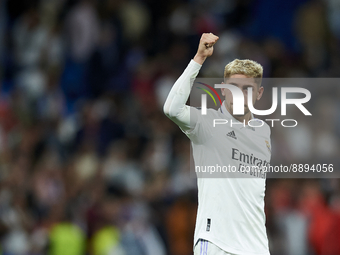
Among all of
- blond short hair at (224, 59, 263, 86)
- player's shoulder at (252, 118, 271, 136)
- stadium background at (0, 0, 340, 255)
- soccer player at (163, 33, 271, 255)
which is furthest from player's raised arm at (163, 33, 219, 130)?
stadium background at (0, 0, 340, 255)

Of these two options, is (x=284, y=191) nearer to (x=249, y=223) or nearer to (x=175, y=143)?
(x=175, y=143)

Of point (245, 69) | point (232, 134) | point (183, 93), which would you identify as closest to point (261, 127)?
point (232, 134)

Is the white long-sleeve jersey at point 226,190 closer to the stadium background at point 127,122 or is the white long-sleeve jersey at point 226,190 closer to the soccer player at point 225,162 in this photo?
the soccer player at point 225,162

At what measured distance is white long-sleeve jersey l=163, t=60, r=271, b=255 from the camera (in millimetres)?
4023

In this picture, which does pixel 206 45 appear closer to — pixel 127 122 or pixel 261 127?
pixel 261 127

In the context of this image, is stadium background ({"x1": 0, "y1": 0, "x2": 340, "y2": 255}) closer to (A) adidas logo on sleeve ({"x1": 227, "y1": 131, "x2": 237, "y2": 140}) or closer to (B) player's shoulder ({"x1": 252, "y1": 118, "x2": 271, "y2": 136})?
(B) player's shoulder ({"x1": 252, "y1": 118, "x2": 271, "y2": 136})

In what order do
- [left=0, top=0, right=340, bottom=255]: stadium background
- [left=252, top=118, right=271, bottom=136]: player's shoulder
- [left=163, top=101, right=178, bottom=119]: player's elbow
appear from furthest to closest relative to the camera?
1. [left=0, top=0, right=340, bottom=255]: stadium background
2. [left=252, top=118, right=271, bottom=136]: player's shoulder
3. [left=163, top=101, right=178, bottom=119]: player's elbow

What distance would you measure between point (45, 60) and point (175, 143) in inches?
129

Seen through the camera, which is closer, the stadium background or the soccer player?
the soccer player

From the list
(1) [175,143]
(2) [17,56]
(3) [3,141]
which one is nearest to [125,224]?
(1) [175,143]

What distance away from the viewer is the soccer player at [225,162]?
395 centimetres

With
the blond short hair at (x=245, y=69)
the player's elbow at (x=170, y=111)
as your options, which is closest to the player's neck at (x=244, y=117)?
the blond short hair at (x=245, y=69)

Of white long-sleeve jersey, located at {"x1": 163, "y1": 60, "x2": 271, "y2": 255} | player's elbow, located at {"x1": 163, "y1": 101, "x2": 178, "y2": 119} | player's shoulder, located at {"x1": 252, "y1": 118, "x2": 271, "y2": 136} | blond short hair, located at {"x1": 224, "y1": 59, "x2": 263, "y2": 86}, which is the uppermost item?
blond short hair, located at {"x1": 224, "y1": 59, "x2": 263, "y2": 86}

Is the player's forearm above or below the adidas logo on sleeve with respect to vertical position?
above
